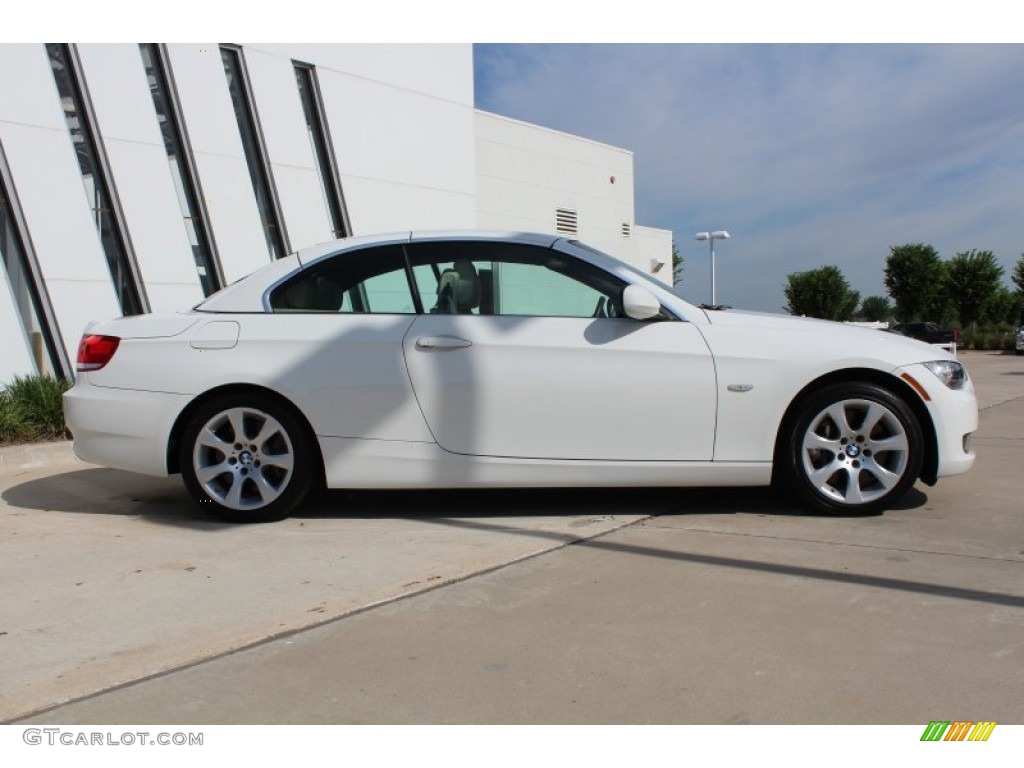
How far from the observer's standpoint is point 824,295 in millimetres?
50156

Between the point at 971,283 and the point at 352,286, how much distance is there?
43.9 meters

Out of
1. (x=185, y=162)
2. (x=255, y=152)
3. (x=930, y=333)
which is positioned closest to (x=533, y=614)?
(x=185, y=162)

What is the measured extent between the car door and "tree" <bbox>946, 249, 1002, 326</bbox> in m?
42.2

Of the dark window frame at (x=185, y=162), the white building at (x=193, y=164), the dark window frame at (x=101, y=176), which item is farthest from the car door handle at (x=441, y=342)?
the dark window frame at (x=185, y=162)

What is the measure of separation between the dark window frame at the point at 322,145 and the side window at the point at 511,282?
7205 millimetres

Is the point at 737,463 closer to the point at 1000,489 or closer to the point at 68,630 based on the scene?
the point at 1000,489

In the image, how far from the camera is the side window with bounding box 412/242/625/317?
14.7 feet

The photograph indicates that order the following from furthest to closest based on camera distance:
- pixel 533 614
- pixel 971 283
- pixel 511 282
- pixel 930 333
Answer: pixel 971 283 < pixel 930 333 < pixel 511 282 < pixel 533 614

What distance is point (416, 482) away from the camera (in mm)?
4469

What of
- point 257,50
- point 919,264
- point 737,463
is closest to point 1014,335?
point 919,264

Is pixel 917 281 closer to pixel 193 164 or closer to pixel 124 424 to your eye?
pixel 193 164

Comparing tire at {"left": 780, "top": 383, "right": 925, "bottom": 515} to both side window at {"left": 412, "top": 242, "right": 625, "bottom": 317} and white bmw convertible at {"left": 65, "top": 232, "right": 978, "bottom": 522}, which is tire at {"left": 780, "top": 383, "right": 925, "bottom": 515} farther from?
side window at {"left": 412, "top": 242, "right": 625, "bottom": 317}

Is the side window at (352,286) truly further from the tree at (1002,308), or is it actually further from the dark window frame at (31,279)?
the tree at (1002,308)

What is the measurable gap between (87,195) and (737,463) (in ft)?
25.0
